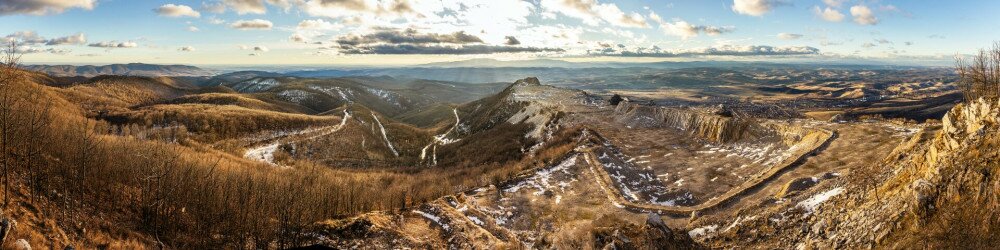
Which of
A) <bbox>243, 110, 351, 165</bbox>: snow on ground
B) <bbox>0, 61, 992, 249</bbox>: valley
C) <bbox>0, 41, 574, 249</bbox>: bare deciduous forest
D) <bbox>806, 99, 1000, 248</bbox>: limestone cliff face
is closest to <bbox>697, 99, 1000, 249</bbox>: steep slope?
<bbox>806, 99, 1000, 248</bbox>: limestone cliff face

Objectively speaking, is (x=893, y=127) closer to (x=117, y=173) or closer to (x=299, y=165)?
(x=117, y=173)

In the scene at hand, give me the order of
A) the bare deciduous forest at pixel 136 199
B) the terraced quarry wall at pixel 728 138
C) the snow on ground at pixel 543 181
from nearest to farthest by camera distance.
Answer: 1. the bare deciduous forest at pixel 136 199
2. the terraced quarry wall at pixel 728 138
3. the snow on ground at pixel 543 181

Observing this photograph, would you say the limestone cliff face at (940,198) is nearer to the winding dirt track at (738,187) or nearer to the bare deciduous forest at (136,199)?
the winding dirt track at (738,187)

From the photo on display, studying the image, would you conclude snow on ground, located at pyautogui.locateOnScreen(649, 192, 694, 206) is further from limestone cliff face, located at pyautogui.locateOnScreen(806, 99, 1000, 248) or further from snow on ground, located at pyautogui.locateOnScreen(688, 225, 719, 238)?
limestone cliff face, located at pyautogui.locateOnScreen(806, 99, 1000, 248)

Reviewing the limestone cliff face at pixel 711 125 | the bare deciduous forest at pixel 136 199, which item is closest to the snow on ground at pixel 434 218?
the bare deciduous forest at pixel 136 199

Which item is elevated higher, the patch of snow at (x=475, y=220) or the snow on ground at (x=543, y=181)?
the snow on ground at (x=543, y=181)

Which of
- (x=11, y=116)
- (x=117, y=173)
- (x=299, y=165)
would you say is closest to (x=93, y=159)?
(x=117, y=173)
